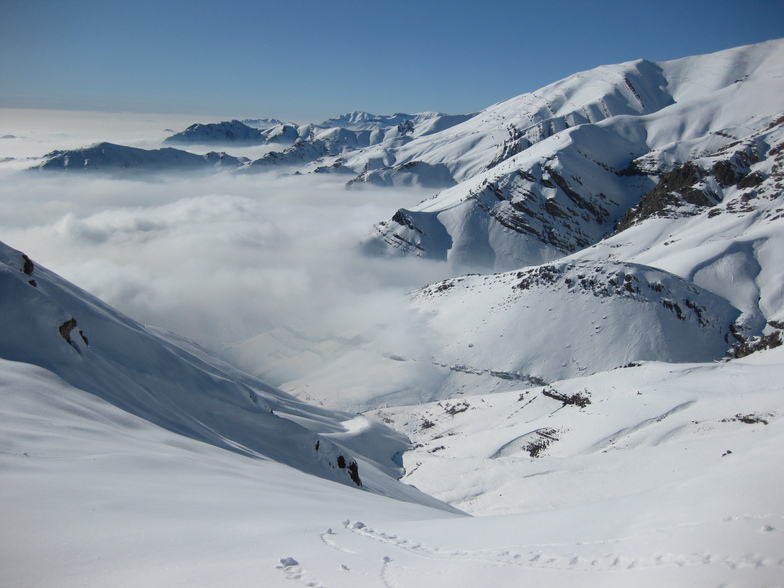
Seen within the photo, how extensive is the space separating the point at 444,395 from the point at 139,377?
39.6m

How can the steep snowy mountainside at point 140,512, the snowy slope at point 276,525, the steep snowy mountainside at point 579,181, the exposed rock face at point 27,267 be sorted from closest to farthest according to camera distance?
the snowy slope at point 276,525
the steep snowy mountainside at point 140,512
the exposed rock face at point 27,267
the steep snowy mountainside at point 579,181

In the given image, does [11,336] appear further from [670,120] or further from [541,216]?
[670,120]

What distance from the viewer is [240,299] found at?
335 feet

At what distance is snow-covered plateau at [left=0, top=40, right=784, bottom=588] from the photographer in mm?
7234

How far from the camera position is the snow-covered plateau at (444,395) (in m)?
7.23

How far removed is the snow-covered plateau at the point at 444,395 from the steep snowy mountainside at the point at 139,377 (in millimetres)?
131

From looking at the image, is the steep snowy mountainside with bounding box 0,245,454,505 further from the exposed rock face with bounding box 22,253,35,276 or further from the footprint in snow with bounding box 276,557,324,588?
the footprint in snow with bounding box 276,557,324,588

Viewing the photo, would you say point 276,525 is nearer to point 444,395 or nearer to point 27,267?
point 27,267

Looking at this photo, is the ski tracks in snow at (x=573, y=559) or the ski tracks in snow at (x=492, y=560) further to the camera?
the ski tracks in snow at (x=492, y=560)

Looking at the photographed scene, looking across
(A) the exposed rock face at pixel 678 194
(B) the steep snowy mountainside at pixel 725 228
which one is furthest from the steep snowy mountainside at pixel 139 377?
(A) the exposed rock face at pixel 678 194

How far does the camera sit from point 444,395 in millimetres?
56375

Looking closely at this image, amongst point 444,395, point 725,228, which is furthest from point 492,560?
point 725,228

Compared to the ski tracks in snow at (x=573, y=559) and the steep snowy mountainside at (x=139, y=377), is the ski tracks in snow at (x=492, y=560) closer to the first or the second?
the ski tracks in snow at (x=573, y=559)

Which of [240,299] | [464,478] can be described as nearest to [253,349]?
[240,299]
